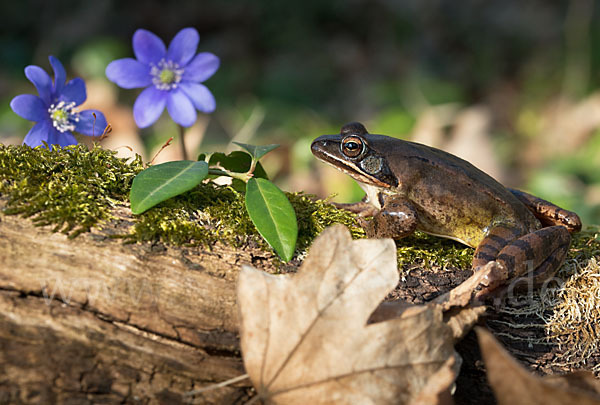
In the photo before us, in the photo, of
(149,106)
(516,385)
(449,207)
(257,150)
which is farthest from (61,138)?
(516,385)

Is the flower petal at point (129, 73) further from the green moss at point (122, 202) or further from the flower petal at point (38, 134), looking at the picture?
the green moss at point (122, 202)

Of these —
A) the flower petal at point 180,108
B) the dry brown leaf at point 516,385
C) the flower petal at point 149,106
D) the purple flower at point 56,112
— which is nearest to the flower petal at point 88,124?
the purple flower at point 56,112

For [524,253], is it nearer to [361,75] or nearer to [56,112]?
[56,112]

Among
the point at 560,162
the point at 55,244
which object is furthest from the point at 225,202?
the point at 560,162

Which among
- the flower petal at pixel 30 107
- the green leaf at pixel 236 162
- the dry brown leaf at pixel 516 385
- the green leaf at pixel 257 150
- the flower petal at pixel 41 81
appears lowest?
the dry brown leaf at pixel 516 385

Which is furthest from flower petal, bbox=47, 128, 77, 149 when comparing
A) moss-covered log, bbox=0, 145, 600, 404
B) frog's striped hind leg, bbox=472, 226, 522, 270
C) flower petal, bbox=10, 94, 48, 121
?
frog's striped hind leg, bbox=472, 226, 522, 270

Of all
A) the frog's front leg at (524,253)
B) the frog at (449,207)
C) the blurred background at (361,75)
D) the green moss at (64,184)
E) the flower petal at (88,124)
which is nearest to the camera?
the green moss at (64,184)

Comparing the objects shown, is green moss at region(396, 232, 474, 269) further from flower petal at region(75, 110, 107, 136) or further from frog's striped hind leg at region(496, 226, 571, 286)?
flower petal at region(75, 110, 107, 136)
